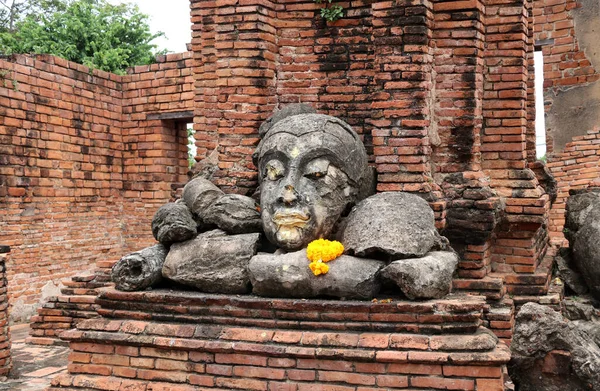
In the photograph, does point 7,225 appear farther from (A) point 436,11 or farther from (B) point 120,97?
(A) point 436,11

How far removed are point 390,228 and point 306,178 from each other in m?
0.76

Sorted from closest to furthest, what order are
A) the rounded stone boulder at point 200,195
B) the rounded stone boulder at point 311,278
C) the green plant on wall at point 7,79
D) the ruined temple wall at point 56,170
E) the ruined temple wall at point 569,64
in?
1. the rounded stone boulder at point 311,278
2. the rounded stone boulder at point 200,195
3. the green plant on wall at point 7,79
4. the ruined temple wall at point 56,170
5. the ruined temple wall at point 569,64

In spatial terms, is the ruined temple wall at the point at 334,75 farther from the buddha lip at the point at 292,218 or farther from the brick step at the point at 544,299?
the brick step at the point at 544,299

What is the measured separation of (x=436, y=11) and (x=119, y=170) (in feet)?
27.2

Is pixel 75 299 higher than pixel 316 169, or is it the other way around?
pixel 316 169

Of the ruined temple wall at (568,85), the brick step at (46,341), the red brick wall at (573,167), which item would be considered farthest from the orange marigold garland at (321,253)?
the ruined temple wall at (568,85)

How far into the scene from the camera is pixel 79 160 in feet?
39.1

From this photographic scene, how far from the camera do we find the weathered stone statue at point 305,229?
4.77m

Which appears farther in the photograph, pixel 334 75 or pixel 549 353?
pixel 334 75

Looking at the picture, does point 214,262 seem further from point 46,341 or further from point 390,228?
point 46,341

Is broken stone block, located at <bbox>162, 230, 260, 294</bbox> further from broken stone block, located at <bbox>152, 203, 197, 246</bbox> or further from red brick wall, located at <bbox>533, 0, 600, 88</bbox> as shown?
red brick wall, located at <bbox>533, 0, 600, 88</bbox>

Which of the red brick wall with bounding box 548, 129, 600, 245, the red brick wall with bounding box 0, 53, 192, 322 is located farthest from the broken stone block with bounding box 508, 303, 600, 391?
the red brick wall with bounding box 0, 53, 192, 322

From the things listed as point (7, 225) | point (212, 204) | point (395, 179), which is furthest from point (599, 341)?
point (7, 225)

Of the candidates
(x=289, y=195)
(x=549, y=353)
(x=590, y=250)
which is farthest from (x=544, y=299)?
(x=289, y=195)
